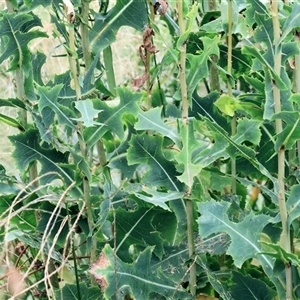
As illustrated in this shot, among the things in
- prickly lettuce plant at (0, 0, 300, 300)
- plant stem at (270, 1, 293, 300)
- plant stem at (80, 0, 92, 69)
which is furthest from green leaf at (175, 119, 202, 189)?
plant stem at (80, 0, 92, 69)

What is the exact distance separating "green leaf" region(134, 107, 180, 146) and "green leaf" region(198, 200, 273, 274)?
111 mm

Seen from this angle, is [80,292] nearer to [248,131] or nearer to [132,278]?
[132,278]

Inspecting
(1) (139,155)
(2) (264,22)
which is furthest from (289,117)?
(1) (139,155)

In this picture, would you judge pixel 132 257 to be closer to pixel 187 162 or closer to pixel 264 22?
pixel 187 162

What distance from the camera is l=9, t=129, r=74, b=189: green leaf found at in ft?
Result: 3.07

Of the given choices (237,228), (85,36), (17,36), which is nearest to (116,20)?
(85,36)

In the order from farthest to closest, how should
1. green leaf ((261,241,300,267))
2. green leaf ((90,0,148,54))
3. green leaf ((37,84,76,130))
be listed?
1. green leaf ((90,0,148,54))
2. green leaf ((37,84,76,130))
3. green leaf ((261,241,300,267))

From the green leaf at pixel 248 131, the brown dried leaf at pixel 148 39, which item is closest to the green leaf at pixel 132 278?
the green leaf at pixel 248 131

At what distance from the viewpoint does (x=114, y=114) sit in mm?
872

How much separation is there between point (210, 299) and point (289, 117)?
0.36 m

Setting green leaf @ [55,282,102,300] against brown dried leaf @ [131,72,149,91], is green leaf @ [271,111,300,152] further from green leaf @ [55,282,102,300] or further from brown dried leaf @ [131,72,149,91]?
green leaf @ [55,282,102,300]

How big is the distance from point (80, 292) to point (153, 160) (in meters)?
0.23

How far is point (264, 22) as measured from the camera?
31.3 inches

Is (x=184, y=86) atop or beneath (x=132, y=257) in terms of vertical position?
atop
